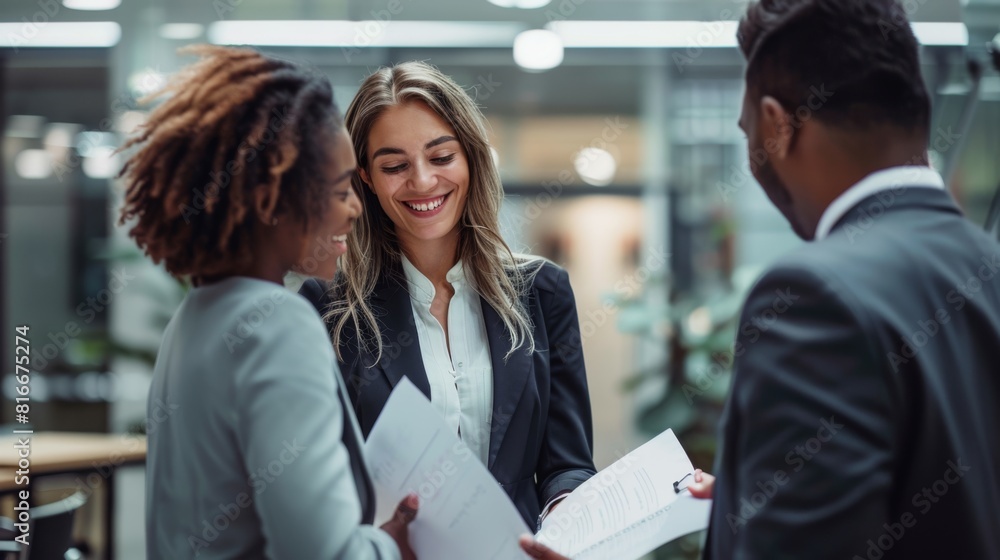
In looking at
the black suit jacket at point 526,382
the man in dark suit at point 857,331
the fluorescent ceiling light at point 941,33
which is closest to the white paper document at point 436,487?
the man in dark suit at point 857,331

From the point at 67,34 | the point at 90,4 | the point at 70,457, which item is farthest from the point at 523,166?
the point at 70,457

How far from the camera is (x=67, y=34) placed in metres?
4.64

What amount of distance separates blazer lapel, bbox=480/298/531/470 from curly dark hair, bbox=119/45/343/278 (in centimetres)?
73

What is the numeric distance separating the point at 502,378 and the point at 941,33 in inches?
158

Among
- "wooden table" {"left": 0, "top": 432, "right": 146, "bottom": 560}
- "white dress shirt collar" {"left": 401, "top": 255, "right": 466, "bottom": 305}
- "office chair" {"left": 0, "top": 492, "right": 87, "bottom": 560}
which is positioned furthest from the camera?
"wooden table" {"left": 0, "top": 432, "right": 146, "bottom": 560}

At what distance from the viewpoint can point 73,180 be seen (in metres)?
4.70

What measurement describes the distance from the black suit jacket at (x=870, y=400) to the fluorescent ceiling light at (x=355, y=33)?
4.18 m

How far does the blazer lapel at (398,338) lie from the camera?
5.12 feet

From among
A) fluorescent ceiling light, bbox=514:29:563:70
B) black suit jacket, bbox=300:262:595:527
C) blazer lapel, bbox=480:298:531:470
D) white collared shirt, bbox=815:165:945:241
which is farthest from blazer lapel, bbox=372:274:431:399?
fluorescent ceiling light, bbox=514:29:563:70

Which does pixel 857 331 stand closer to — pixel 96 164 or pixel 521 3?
pixel 521 3

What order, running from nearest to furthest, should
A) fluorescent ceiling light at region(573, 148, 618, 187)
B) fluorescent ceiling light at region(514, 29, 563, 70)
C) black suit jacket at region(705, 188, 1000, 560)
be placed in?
1. black suit jacket at region(705, 188, 1000, 560)
2. fluorescent ceiling light at region(514, 29, 563, 70)
3. fluorescent ceiling light at region(573, 148, 618, 187)

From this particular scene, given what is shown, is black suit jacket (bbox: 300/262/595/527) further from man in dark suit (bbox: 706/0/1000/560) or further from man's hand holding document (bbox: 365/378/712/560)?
man in dark suit (bbox: 706/0/1000/560)

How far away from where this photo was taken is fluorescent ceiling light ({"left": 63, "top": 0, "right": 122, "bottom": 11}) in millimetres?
4484

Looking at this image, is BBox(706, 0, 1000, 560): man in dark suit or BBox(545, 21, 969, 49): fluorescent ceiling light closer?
BBox(706, 0, 1000, 560): man in dark suit
